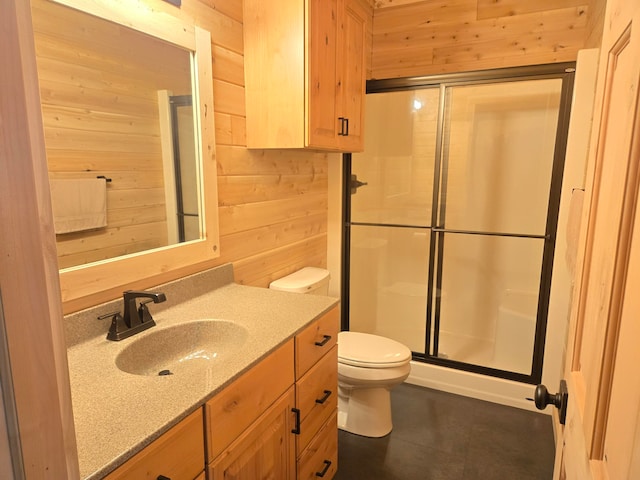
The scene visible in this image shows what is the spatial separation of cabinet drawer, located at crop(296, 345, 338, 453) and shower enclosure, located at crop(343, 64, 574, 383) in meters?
1.25

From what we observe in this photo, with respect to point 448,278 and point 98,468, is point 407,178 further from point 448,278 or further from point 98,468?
point 98,468

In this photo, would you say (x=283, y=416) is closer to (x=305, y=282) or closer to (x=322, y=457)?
(x=322, y=457)

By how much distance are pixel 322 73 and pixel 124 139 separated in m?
0.92

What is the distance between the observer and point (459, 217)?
2.80m

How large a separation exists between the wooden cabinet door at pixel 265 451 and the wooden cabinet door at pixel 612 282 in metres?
0.83

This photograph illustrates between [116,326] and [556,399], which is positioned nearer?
[556,399]

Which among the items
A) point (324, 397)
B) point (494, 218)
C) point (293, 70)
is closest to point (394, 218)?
point (494, 218)

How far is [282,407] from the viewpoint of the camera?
1.39m

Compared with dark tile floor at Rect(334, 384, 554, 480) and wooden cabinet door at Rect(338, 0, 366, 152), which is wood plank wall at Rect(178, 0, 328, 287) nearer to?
wooden cabinet door at Rect(338, 0, 366, 152)

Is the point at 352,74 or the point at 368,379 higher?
the point at 352,74

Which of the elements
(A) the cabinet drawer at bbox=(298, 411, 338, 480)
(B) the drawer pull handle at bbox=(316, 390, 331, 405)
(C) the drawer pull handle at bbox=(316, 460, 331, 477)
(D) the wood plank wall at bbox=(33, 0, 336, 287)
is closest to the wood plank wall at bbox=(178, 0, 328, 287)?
(D) the wood plank wall at bbox=(33, 0, 336, 287)

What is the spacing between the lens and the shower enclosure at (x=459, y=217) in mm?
2516

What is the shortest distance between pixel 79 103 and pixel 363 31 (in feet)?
5.19

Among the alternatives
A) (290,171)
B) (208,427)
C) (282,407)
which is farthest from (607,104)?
(290,171)
